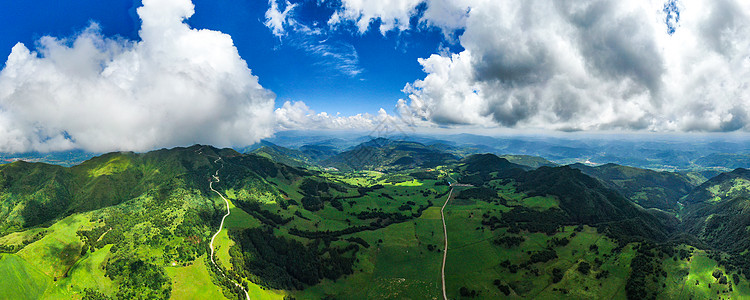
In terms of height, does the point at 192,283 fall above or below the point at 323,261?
above

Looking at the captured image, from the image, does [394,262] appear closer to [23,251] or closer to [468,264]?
[468,264]

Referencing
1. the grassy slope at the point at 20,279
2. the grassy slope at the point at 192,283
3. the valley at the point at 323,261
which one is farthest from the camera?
the grassy slope at the point at 192,283

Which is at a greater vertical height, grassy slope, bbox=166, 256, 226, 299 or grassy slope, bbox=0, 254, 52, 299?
grassy slope, bbox=0, 254, 52, 299

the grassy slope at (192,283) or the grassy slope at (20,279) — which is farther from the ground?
the grassy slope at (20,279)

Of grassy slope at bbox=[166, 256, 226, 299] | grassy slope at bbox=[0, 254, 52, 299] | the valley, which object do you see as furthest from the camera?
grassy slope at bbox=[166, 256, 226, 299]

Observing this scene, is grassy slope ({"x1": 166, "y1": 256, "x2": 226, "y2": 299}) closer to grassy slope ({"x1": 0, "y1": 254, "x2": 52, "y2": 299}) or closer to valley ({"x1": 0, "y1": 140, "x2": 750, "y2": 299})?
valley ({"x1": 0, "y1": 140, "x2": 750, "y2": 299})

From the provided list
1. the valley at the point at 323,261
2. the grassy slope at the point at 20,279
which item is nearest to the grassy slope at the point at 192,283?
the valley at the point at 323,261

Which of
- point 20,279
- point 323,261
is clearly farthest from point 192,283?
point 323,261

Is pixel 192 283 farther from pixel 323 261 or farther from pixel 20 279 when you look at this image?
pixel 323 261

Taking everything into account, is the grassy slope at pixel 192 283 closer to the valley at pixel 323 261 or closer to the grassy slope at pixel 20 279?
the valley at pixel 323 261

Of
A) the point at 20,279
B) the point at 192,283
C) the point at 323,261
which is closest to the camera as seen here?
the point at 20,279

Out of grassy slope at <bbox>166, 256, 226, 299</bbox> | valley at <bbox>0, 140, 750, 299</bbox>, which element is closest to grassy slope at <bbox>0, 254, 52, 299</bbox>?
valley at <bbox>0, 140, 750, 299</bbox>
